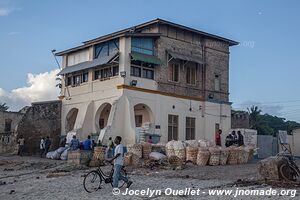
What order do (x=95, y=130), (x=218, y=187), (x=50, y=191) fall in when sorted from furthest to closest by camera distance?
(x=95, y=130) < (x=50, y=191) < (x=218, y=187)

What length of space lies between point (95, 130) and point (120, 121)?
10.3ft

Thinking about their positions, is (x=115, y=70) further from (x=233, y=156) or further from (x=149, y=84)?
(x=233, y=156)

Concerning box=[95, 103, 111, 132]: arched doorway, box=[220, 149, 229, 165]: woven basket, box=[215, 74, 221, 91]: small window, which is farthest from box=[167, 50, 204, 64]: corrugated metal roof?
box=[220, 149, 229, 165]: woven basket

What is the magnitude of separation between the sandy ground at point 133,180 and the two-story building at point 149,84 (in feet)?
26.6

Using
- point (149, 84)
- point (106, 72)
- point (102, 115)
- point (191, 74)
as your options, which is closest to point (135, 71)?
point (149, 84)

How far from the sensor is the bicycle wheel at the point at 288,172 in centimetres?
1266

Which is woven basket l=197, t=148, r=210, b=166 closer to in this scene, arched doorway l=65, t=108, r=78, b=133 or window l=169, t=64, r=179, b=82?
window l=169, t=64, r=179, b=82

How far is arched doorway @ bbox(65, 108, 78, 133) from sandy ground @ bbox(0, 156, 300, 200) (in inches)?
434

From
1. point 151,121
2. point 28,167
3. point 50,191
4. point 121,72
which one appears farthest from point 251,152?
point 50,191

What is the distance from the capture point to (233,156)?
22.8 metres

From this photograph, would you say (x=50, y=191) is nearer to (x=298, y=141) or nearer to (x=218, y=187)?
(x=218, y=187)

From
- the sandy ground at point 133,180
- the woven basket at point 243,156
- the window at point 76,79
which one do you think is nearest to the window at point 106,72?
the window at point 76,79

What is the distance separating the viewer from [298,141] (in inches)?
1446

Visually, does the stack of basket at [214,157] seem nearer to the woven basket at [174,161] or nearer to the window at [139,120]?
the woven basket at [174,161]
